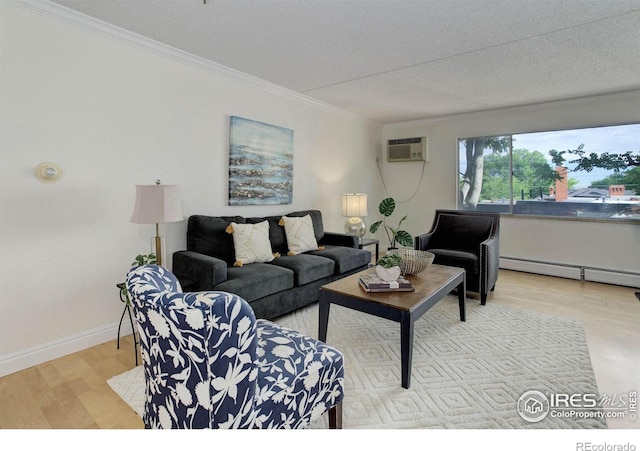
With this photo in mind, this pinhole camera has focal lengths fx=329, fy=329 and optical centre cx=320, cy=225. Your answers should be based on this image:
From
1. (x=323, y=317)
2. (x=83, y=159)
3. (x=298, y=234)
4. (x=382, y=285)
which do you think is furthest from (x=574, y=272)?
(x=83, y=159)

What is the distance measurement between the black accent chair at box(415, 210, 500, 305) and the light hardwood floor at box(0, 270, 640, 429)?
375 millimetres

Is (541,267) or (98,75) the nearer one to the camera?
(98,75)

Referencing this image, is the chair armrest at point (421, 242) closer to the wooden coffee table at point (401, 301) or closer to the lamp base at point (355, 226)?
the lamp base at point (355, 226)

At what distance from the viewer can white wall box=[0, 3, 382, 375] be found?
6.79 feet

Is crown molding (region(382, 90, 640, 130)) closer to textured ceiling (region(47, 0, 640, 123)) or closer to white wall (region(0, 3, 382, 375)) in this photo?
textured ceiling (region(47, 0, 640, 123))

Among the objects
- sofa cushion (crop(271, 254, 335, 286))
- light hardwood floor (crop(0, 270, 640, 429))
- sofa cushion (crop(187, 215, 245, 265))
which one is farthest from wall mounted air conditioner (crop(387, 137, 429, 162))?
sofa cushion (crop(187, 215, 245, 265))

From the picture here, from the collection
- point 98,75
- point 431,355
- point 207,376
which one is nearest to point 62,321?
point 98,75

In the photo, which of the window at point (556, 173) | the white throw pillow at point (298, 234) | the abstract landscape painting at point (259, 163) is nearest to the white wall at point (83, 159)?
the abstract landscape painting at point (259, 163)

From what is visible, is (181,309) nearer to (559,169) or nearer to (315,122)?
(315,122)

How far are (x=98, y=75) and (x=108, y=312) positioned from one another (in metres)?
1.77

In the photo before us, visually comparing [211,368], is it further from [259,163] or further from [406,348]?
[259,163]

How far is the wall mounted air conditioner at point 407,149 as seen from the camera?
5.35 metres

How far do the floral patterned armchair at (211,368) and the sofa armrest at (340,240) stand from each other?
2.56 m

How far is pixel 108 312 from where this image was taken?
254cm
